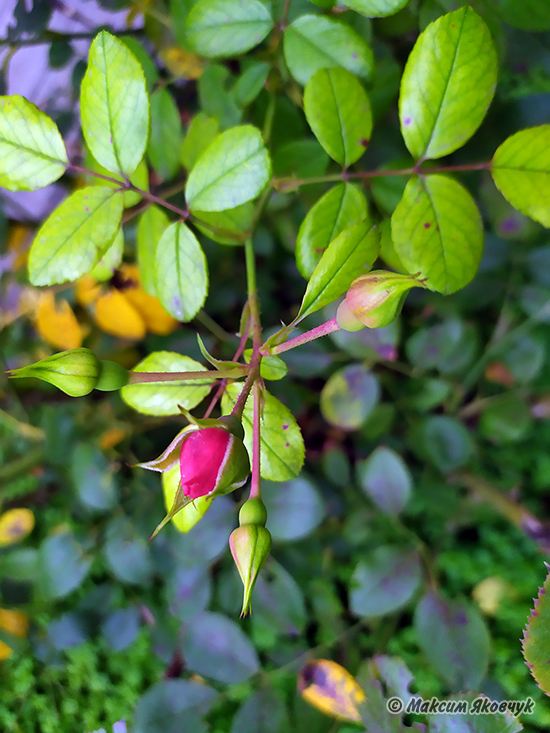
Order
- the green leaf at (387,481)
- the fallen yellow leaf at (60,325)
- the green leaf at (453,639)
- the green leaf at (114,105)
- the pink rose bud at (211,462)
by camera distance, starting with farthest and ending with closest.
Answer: the fallen yellow leaf at (60,325), the green leaf at (387,481), the green leaf at (453,639), the green leaf at (114,105), the pink rose bud at (211,462)

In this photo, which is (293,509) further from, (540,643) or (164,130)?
(164,130)

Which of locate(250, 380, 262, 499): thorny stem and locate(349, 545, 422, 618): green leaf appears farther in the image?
locate(349, 545, 422, 618): green leaf

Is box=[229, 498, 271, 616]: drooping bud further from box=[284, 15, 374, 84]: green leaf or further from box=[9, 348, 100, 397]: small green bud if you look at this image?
box=[284, 15, 374, 84]: green leaf

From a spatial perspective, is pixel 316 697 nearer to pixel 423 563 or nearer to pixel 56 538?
pixel 423 563

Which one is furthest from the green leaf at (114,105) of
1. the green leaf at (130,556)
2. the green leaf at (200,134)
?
the green leaf at (130,556)

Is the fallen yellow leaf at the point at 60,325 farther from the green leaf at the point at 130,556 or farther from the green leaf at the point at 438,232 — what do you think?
the green leaf at the point at 438,232

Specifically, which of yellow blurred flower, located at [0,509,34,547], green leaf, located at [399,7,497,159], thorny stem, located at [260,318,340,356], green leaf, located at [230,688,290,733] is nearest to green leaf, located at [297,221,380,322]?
thorny stem, located at [260,318,340,356]

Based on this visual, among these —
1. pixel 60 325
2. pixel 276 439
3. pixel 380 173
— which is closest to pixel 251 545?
pixel 276 439

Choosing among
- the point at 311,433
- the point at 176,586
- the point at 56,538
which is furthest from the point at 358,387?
the point at 56,538
